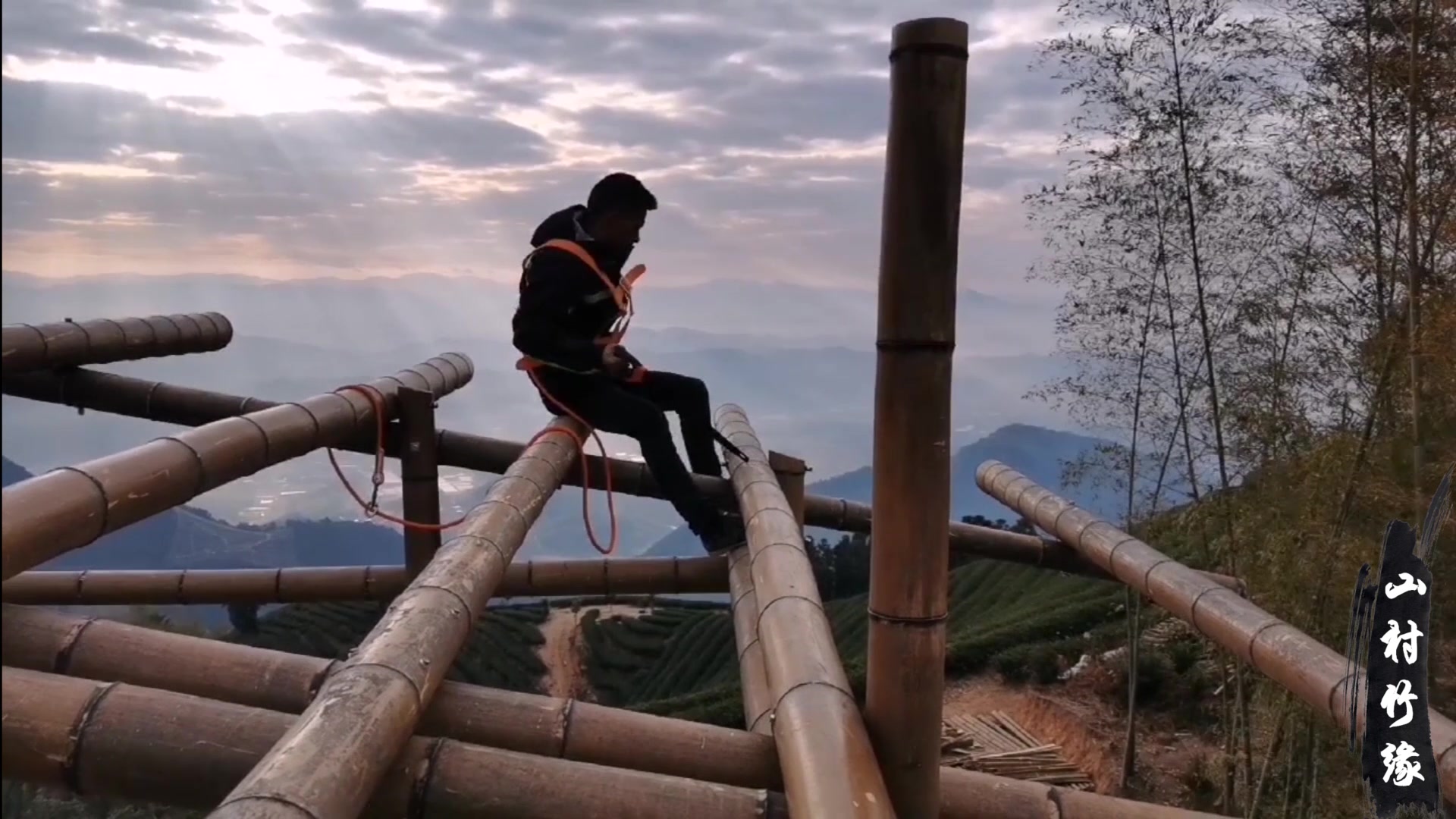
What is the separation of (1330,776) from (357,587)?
16.3ft

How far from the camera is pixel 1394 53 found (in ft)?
11.6

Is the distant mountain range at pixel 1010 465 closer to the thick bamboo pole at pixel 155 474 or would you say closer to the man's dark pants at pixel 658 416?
the man's dark pants at pixel 658 416

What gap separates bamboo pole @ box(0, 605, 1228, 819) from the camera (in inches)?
72.0

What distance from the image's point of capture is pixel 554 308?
3.40 meters

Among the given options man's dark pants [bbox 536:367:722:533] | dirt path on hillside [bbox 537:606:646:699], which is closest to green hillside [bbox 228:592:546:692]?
dirt path on hillside [bbox 537:606:646:699]

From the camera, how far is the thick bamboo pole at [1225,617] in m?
2.13

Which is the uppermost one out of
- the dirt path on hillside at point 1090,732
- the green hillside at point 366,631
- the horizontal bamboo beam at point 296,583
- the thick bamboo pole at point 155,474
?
the thick bamboo pole at point 155,474

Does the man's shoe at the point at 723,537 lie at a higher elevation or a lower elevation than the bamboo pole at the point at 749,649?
higher

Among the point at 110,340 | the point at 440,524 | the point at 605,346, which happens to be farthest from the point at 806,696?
the point at 110,340

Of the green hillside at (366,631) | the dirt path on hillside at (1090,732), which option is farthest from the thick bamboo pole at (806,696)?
the green hillside at (366,631)

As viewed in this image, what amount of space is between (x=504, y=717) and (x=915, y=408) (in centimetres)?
103

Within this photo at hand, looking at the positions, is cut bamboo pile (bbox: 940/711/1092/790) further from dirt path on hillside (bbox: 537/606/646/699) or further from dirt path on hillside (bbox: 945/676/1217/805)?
dirt path on hillside (bbox: 537/606/646/699)

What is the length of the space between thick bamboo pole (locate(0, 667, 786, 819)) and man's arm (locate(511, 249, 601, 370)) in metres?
1.91

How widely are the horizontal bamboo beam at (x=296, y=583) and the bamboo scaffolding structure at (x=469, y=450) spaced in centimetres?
34
